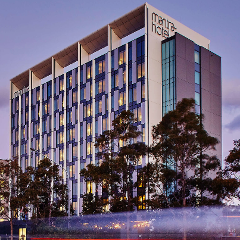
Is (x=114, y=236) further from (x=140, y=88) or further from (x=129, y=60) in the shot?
(x=129, y=60)

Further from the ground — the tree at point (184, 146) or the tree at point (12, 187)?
the tree at point (184, 146)

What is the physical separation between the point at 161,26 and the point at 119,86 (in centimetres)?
1216

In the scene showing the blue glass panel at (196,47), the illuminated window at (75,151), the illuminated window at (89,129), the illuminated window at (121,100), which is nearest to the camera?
the blue glass panel at (196,47)

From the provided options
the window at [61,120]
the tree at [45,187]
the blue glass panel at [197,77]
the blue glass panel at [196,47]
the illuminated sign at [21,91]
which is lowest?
the tree at [45,187]

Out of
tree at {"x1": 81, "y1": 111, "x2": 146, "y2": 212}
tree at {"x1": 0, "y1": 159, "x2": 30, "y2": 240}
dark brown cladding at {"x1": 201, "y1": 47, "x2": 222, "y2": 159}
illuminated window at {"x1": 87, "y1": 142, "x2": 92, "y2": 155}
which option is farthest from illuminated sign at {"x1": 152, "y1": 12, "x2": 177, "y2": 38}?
tree at {"x1": 0, "y1": 159, "x2": 30, "y2": 240}

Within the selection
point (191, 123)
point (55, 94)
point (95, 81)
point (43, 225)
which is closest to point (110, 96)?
point (95, 81)

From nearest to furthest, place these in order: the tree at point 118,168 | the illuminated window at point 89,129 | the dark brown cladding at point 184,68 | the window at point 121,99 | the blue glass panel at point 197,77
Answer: the tree at point 118,168
the dark brown cladding at point 184,68
the blue glass panel at point 197,77
the window at point 121,99
the illuminated window at point 89,129

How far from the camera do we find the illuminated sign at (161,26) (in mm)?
71250

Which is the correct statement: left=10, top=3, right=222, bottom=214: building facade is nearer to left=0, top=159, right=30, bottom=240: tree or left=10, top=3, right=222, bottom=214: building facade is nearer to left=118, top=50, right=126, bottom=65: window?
left=118, top=50, right=126, bottom=65: window

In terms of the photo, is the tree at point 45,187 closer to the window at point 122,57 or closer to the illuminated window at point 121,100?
the illuminated window at point 121,100

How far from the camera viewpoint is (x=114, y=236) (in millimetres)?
50906

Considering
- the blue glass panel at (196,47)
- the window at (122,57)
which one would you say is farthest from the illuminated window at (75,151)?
the blue glass panel at (196,47)

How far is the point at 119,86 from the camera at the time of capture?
74500 mm

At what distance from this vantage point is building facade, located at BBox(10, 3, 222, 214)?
6950cm
